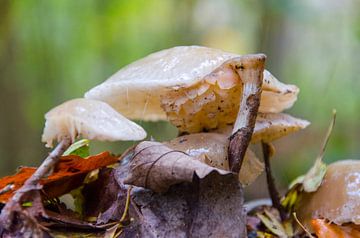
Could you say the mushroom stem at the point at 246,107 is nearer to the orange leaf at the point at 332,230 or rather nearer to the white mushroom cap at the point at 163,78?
the white mushroom cap at the point at 163,78

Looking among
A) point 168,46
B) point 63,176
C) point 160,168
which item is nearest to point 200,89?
point 160,168

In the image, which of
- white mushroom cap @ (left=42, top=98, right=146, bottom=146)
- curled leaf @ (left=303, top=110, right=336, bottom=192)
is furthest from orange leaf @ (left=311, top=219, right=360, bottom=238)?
white mushroom cap @ (left=42, top=98, right=146, bottom=146)

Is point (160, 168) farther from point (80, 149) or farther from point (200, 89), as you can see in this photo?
point (80, 149)

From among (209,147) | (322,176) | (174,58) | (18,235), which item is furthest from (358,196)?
(18,235)

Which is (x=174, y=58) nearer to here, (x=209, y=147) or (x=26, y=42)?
(x=209, y=147)

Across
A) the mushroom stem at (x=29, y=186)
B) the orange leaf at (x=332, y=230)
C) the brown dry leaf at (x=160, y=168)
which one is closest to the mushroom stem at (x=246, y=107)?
the brown dry leaf at (x=160, y=168)

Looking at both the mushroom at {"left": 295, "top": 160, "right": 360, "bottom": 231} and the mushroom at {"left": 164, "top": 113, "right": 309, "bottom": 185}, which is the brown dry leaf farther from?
the mushroom at {"left": 295, "top": 160, "right": 360, "bottom": 231}

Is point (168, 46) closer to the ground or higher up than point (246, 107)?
closer to the ground
